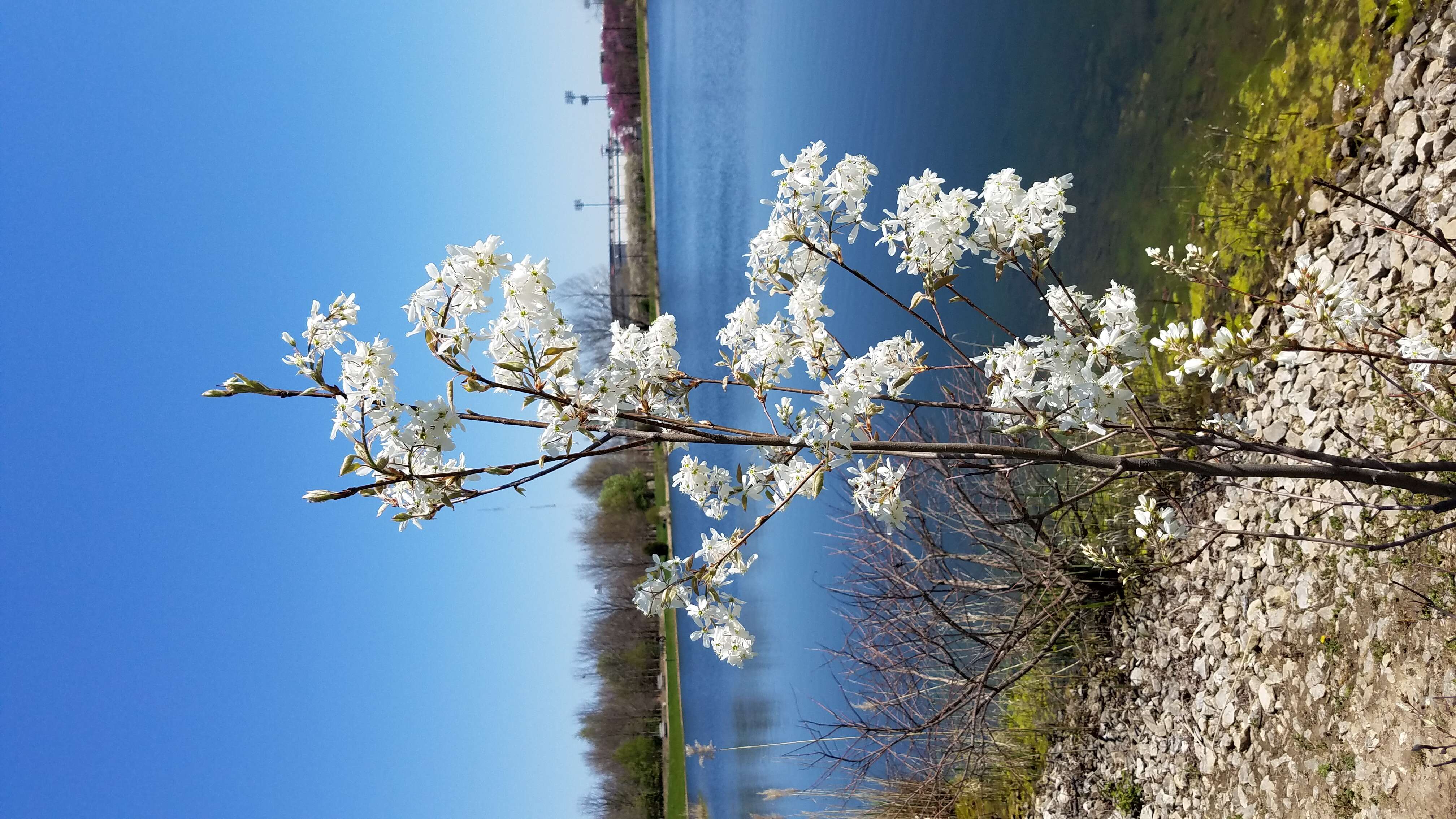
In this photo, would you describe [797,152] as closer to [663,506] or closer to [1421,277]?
[663,506]

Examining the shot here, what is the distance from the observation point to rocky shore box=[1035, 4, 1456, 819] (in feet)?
10.6

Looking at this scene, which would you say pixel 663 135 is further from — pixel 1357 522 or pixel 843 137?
pixel 1357 522

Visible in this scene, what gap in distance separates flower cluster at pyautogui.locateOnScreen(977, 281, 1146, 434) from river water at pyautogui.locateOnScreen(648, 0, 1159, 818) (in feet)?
12.9

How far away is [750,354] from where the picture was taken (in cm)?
233

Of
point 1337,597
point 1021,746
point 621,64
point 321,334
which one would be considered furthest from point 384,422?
point 621,64

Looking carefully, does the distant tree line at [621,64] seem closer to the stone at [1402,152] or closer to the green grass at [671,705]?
the green grass at [671,705]

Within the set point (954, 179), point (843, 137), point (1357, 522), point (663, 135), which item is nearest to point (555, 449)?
point (1357, 522)

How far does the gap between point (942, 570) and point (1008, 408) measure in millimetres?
3621

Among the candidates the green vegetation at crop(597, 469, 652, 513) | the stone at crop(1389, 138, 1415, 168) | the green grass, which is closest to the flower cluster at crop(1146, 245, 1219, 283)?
the stone at crop(1389, 138, 1415, 168)

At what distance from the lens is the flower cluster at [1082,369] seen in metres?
1.77

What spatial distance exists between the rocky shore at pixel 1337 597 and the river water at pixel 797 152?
2.27m

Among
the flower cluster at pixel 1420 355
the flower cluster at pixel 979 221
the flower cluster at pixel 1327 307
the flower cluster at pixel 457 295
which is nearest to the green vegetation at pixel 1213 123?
the flower cluster at pixel 1420 355

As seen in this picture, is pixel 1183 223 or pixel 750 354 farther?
pixel 1183 223

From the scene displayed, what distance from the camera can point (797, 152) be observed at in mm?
15031
